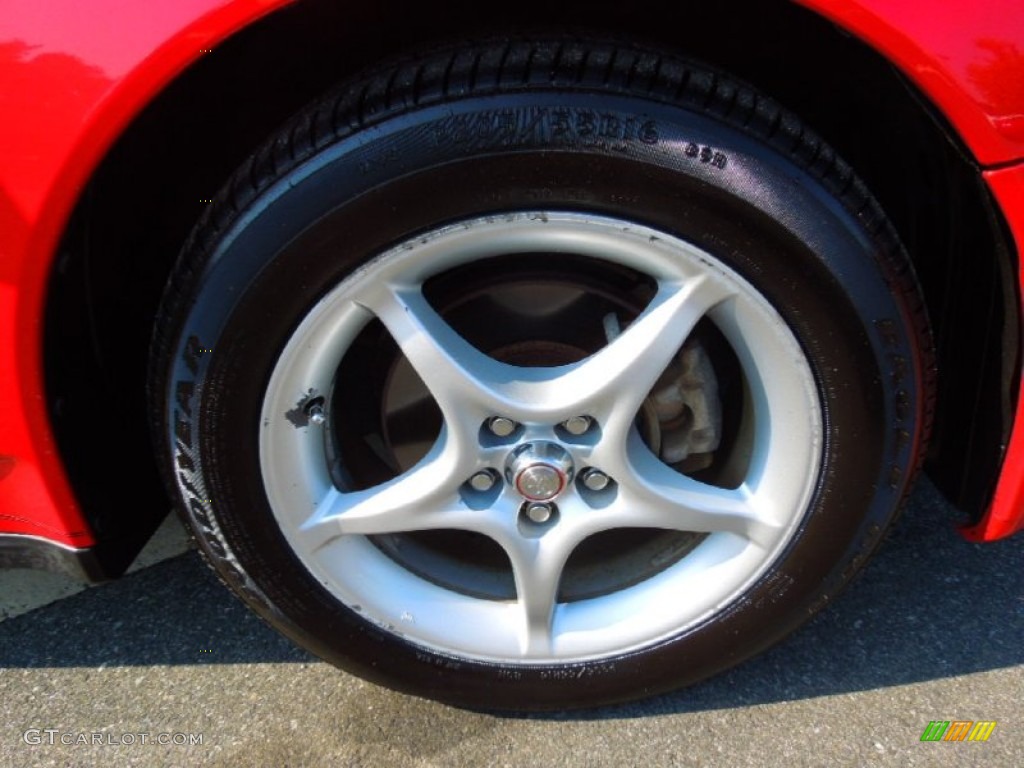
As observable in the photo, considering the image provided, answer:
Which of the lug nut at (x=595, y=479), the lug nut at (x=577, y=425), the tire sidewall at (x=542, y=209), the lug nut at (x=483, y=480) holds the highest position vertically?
the tire sidewall at (x=542, y=209)

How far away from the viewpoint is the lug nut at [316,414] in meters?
1.32

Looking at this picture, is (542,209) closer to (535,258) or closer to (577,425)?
(535,258)

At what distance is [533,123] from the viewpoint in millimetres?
1137

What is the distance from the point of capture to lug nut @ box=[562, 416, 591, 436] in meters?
1.36

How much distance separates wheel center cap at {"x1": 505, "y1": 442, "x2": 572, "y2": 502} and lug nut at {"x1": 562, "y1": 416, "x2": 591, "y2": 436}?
1.3 inches

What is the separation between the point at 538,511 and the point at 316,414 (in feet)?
→ 1.29

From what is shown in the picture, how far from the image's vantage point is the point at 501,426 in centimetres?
136

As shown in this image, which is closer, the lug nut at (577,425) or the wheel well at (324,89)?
the wheel well at (324,89)

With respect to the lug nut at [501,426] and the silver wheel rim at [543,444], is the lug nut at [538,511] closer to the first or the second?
the silver wheel rim at [543,444]

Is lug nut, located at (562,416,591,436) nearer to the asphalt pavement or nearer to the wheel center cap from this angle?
the wheel center cap

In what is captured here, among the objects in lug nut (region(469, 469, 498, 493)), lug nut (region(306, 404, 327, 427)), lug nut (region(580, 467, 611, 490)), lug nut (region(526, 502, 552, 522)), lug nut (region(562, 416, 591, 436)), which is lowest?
lug nut (region(526, 502, 552, 522))

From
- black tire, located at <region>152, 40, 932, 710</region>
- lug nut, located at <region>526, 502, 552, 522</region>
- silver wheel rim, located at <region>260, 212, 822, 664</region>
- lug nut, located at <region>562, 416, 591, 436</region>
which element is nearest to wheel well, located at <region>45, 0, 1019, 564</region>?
black tire, located at <region>152, 40, 932, 710</region>

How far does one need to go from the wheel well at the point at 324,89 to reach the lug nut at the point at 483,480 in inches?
23.6

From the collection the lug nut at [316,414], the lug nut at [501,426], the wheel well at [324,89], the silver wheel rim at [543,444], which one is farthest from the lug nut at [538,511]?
the wheel well at [324,89]
